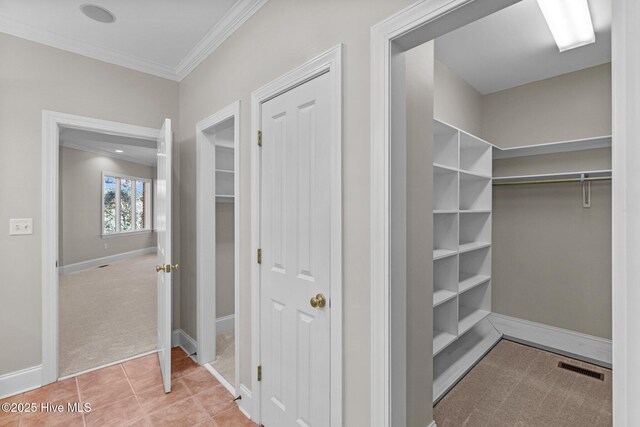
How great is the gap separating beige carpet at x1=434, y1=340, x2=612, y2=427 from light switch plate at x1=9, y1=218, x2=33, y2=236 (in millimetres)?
3332

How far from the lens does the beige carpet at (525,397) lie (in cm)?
207

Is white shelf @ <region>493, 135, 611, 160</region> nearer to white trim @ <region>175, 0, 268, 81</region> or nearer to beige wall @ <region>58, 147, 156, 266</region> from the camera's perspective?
white trim @ <region>175, 0, 268, 81</region>

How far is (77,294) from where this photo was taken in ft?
16.0

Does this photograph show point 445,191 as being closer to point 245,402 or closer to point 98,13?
point 245,402

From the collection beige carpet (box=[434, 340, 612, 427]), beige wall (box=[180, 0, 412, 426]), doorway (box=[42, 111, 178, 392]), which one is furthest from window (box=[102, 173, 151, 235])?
beige carpet (box=[434, 340, 612, 427])

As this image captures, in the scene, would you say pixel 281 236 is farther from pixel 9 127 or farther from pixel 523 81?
pixel 523 81

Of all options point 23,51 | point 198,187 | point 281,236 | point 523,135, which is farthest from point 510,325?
point 23,51

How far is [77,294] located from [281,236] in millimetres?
4918

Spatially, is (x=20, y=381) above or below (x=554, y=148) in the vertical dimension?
below

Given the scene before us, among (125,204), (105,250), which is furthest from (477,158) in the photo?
(125,204)

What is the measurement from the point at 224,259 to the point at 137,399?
1503mm

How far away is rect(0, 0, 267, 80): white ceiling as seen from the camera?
208cm

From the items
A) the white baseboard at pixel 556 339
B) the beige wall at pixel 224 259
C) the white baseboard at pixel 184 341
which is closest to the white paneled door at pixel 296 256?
the white baseboard at pixel 184 341

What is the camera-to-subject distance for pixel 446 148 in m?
2.71
